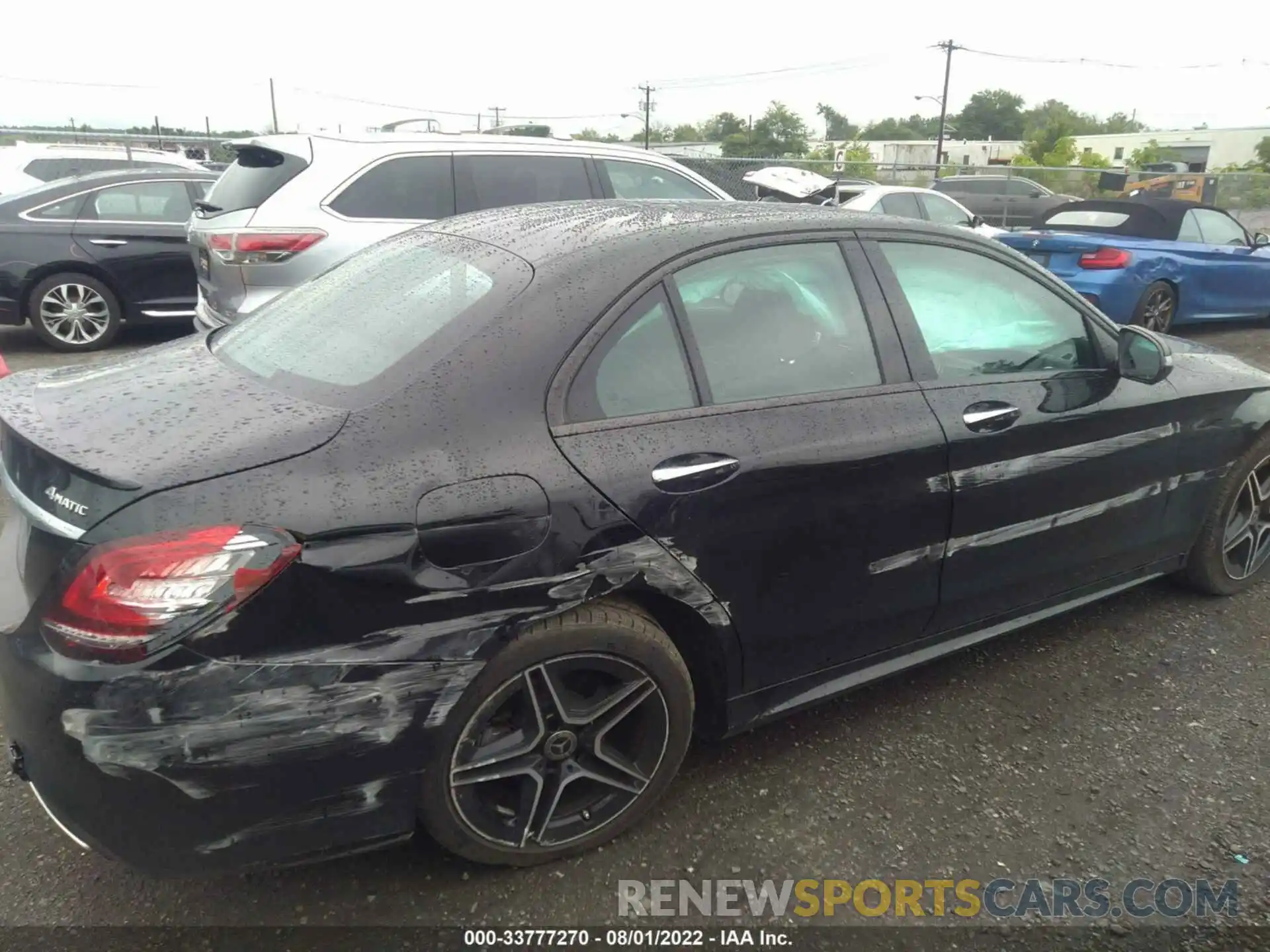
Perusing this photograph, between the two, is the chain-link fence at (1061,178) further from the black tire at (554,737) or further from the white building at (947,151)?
the white building at (947,151)

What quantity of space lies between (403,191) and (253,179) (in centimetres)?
95

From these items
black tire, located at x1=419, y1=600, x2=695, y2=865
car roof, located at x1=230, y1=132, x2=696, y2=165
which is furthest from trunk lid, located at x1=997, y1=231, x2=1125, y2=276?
black tire, located at x1=419, y1=600, x2=695, y2=865

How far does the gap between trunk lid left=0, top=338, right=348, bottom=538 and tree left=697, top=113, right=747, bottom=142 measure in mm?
66566

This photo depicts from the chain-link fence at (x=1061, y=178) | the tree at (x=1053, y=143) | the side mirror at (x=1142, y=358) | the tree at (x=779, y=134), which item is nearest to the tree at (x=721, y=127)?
the tree at (x=779, y=134)

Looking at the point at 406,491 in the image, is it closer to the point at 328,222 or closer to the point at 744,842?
the point at 744,842

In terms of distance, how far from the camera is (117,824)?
6.19ft

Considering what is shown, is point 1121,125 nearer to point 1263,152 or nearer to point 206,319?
point 1263,152

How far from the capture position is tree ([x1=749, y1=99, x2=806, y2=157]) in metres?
53.5

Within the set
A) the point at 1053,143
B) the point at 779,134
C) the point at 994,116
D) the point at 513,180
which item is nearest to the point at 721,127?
the point at 779,134

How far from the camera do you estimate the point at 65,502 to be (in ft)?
6.18

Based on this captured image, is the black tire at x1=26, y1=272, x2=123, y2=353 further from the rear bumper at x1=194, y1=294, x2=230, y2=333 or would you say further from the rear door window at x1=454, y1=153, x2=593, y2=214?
the rear door window at x1=454, y1=153, x2=593, y2=214

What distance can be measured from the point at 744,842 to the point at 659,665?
0.58 meters

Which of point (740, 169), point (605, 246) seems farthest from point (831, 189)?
point (605, 246)

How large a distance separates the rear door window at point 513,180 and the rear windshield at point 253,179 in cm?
102
